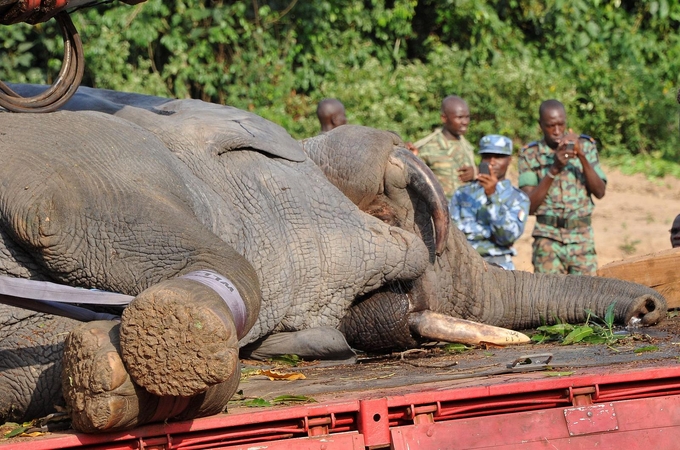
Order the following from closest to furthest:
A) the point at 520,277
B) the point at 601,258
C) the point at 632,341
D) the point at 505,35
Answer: the point at 632,341 < the point at 520,277 < the point at 601,258 < the point at 505,35

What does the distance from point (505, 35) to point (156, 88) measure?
507 centimetres

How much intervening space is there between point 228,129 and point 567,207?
4.12 m

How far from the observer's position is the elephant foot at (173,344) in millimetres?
3068

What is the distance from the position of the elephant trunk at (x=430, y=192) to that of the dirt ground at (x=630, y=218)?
580 cm

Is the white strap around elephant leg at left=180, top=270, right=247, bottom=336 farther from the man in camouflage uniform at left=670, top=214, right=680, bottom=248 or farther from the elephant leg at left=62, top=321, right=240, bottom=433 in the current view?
the man in camouflage uniform at left=670, top=214, right=680, bottom=248

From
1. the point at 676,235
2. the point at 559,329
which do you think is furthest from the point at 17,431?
the point at 676,235

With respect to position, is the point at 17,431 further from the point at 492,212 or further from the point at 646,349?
the point at 492,212

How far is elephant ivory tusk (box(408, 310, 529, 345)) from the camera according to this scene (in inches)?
196

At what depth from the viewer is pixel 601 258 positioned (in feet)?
38.0

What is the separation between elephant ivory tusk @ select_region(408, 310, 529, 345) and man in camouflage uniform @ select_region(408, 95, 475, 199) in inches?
151

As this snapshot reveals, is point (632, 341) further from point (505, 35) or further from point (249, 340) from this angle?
point (505, 35)

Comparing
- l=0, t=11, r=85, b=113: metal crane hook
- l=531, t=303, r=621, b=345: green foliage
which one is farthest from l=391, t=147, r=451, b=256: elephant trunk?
l=0, t=11, r=85, b=113: metal crane hook

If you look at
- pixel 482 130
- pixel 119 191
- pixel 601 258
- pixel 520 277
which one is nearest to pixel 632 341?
pixel 520 277

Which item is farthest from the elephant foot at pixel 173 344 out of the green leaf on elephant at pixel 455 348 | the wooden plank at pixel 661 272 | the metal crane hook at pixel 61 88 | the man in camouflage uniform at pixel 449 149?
the man in camouflage uniform at pixel 449 149
